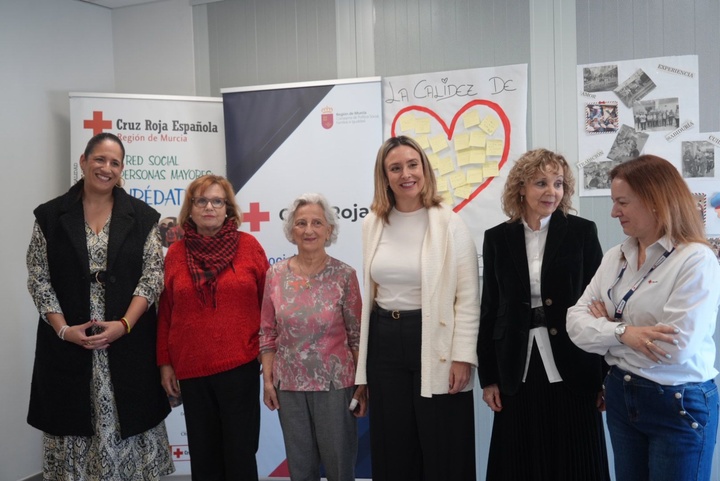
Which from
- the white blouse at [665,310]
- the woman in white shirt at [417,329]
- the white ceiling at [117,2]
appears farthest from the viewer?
the white ceiling at [117,2]

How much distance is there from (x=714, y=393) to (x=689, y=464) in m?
0.20

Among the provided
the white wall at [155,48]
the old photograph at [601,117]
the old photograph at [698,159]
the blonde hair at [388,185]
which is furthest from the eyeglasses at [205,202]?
the old photograph at [698,159]

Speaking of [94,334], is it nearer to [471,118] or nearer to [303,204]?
[303,204]

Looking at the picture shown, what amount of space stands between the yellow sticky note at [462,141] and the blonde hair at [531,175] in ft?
3.94

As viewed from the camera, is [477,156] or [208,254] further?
[477,156]

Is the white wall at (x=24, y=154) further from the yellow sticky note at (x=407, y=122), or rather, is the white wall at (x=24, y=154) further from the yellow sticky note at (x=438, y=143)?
the yellow sticky note at (x=438, y=143)

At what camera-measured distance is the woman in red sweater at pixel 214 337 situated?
2.51 meters

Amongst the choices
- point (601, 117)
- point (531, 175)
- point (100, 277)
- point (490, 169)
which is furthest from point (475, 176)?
point (100, 277)

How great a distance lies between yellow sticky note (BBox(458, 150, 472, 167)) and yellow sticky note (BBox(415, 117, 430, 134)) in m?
0.21

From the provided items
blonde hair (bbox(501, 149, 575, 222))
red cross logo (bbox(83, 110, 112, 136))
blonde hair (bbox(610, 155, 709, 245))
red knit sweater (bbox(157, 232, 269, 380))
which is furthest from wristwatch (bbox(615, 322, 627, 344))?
red cross logo (bbox(83, 110, 112, 136))

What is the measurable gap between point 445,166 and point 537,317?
4.82 feet

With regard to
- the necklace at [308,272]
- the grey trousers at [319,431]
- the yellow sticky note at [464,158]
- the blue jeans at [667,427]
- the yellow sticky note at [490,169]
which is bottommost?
the grey trousers at [319,431]

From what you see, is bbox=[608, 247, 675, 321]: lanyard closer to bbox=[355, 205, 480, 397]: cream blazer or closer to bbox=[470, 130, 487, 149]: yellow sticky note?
bbox=[355, 205, 480, 397]: cream blazer

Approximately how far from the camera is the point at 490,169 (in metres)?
3.42
